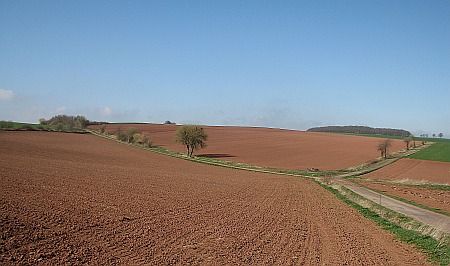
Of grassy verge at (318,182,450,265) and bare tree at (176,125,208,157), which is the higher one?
bare tree at (176,125,208,157)

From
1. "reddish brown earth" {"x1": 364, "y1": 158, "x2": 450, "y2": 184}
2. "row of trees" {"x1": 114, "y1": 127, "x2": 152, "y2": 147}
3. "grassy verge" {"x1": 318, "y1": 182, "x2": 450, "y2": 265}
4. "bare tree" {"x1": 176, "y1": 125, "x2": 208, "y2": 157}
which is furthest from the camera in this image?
"row of trees" {"x1": 114, "y1": 127, "x2": 152, "y2": 147}

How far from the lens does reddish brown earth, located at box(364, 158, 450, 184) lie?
2345 inches

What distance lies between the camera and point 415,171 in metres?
68.4

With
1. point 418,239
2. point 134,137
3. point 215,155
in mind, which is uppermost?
point 134,137

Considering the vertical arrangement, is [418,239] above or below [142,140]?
below

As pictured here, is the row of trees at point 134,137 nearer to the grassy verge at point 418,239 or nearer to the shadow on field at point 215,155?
the shadow on field at point 215,155

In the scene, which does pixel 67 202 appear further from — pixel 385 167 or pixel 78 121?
pixel 78 121

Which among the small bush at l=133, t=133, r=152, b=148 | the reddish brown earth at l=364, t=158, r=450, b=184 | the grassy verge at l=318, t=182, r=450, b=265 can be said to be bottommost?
the grassy verge at l=318, t=182, r=450, b=265

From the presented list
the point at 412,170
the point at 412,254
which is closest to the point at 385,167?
the point at 412,170

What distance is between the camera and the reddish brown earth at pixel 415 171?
59.6 meters

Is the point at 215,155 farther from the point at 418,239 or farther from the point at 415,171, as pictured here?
the point at 418,239

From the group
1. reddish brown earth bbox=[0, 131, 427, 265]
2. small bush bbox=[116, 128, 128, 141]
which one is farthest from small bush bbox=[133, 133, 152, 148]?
reddish brown earth bbox=[0, 131, 427, 265]

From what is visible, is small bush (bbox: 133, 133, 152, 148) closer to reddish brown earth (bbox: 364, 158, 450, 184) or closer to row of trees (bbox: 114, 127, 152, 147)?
row of trees (bbox: 114, 127, 152, 147)

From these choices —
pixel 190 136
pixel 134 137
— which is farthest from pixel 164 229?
pixel 134 137
